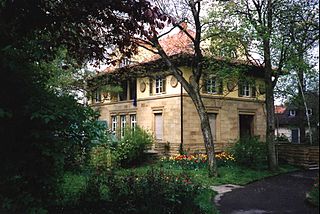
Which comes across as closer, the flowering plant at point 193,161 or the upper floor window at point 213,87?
the flowering plant at point 193,161

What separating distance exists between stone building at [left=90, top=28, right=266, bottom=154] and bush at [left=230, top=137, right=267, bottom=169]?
294cm

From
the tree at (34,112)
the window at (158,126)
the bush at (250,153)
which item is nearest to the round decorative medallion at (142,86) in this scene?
the window at (158,126)

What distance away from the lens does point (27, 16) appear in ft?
14.2

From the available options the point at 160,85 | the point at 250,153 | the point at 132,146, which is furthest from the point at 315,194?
the point at 160,85

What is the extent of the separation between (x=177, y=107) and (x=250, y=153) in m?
5.88

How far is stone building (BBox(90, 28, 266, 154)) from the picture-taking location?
17297 mm

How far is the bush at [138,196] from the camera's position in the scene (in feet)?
17.4

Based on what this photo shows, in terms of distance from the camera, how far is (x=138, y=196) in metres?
5.47

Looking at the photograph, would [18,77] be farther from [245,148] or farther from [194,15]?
[245,148]

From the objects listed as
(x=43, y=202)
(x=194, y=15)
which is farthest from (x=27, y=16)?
(x=194, y=15)

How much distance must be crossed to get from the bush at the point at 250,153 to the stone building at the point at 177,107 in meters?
2.94

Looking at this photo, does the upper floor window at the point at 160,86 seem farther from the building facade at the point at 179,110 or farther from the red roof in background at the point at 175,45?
the red roof in background at the point at 175,45

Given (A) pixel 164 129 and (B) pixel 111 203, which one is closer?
(B) pixel 111 203

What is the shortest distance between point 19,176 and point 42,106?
3.19ft
